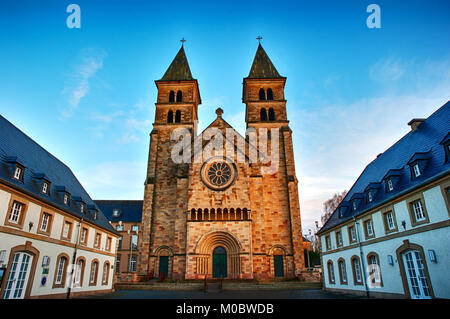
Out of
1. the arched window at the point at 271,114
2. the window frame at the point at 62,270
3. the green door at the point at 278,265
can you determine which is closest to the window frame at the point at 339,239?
the green door at the point at 278,265

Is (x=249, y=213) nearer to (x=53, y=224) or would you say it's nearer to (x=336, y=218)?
(x=336, y=218)

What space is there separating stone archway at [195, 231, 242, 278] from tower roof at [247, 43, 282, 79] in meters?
21.8

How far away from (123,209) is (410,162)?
147 ft

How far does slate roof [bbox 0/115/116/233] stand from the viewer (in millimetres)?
15242

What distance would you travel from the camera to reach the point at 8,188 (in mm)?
13875

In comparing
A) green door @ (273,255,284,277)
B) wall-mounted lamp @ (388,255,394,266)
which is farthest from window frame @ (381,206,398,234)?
green door @ (273,255,284,277)

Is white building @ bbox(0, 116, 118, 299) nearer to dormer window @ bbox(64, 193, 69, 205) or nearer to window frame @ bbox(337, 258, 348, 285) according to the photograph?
dormer window @ bbox(64, 193, 69, 205)

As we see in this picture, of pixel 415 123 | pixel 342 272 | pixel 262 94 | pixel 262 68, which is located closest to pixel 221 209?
pixel 342 272

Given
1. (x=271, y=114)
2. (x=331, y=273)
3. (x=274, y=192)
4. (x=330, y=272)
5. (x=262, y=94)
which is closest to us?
(x=331, y=273)

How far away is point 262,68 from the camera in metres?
41.8

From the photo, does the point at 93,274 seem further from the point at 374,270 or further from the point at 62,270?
the point at 374,270

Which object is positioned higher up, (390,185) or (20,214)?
(390,185)

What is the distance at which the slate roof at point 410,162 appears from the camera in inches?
558
